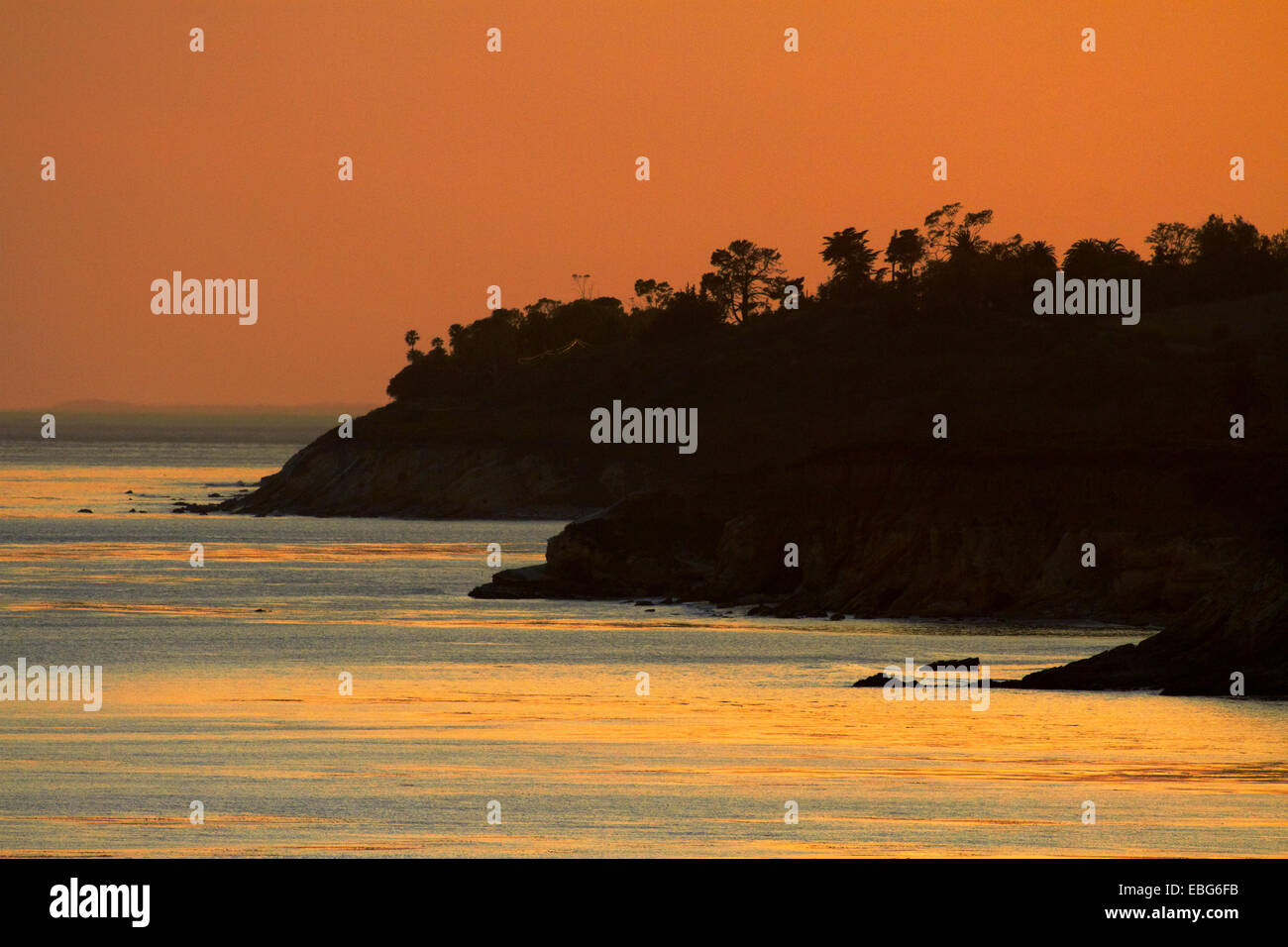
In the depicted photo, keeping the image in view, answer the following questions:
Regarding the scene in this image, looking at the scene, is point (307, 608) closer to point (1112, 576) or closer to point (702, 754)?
point (1112, 576)

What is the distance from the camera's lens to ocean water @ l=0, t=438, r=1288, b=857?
3008 cm

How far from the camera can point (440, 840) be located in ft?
96.9

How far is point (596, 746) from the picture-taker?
4466 cm

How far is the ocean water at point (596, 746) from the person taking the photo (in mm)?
30078

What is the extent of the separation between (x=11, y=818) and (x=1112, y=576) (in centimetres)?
6304
